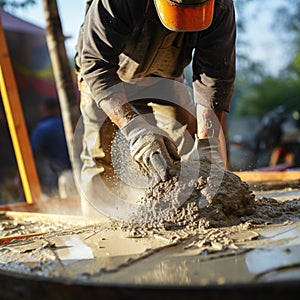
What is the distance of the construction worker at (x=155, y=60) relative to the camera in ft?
7.92

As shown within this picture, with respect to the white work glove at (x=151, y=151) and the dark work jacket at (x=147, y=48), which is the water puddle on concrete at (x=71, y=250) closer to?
the white work glove at (x=151, y=151)

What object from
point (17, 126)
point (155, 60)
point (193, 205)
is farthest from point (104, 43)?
point (17, 126)

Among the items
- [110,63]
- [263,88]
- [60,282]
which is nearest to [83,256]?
[60,282]

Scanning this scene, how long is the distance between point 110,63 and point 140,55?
27cm

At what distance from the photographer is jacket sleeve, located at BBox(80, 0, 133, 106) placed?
8.49ft

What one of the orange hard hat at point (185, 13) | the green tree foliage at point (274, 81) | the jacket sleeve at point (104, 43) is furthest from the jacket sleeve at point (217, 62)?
the green tree foliage at point (274, 81)

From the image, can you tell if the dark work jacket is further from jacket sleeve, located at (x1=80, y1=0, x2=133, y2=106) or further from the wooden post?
the wooden post

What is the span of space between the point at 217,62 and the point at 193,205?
1.03 meters

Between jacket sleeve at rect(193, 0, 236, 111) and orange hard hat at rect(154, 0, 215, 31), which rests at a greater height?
orange hard hat at rect(154, 0, 215, 31)

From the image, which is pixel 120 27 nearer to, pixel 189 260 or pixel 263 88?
pixel 189 260

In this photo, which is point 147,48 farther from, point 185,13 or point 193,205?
point 193,205

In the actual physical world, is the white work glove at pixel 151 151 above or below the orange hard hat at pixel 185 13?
below

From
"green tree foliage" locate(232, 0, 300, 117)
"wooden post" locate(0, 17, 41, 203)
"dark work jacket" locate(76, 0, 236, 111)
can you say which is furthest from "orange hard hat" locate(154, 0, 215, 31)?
"green tree foliage" locate(232, 0, 300, 117)

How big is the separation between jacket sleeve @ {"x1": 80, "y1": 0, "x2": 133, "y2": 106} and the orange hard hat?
263 millimetres
